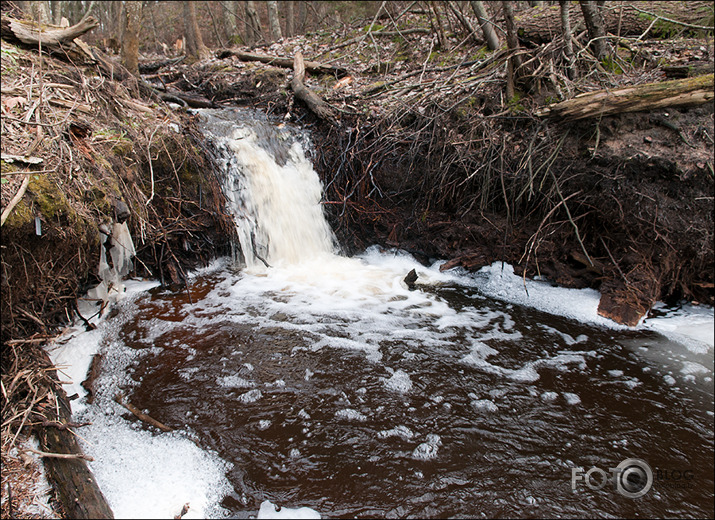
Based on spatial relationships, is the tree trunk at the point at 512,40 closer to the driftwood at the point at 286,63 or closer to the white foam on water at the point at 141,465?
the driftwood at the point at 286,63

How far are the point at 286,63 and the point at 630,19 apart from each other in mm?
6552

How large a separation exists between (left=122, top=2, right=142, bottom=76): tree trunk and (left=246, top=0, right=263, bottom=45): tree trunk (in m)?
7.07

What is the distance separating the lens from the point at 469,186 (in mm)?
5453

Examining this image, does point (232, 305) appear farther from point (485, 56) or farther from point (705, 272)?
point (485, 56)

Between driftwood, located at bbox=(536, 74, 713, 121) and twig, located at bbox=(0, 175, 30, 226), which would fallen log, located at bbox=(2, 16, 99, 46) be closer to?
twig, located at bbox=(0, 175, 30, 226)

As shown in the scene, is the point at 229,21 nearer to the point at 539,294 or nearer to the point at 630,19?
the point at 630,19

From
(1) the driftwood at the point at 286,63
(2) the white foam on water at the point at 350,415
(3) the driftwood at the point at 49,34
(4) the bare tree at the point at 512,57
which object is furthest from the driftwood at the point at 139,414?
(1) the driftwood at the point at 286,63

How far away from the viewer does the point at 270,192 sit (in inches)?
233

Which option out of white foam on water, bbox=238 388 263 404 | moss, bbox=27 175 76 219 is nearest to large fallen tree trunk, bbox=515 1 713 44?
white foam on water, bbox=238 388 263 404

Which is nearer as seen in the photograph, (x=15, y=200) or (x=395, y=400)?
(x=15, y=200)

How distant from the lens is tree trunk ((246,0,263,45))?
12.6 meters

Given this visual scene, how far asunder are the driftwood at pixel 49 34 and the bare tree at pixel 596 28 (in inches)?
238

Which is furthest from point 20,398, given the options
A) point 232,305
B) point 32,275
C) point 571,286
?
point 571,286

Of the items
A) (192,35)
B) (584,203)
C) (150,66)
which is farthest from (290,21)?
(584,203)
